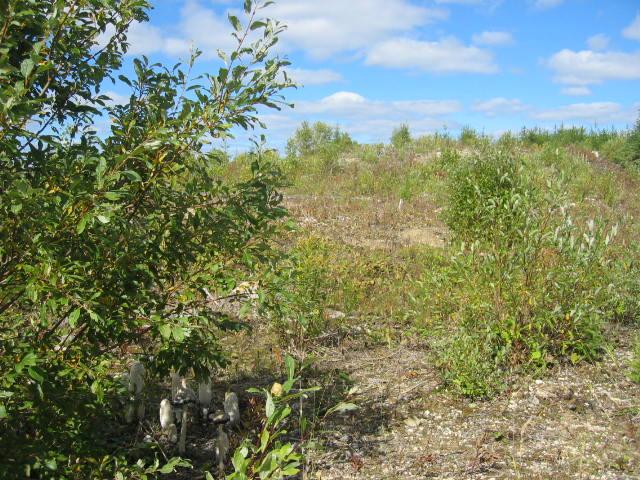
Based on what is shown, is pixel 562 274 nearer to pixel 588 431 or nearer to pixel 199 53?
pixel 588 431

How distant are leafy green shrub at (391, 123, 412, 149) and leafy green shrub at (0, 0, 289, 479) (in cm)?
1332

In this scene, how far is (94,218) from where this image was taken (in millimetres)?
2545

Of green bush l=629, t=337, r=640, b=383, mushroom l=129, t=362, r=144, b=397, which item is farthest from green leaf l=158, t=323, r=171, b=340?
green bush l=629, t=337, r=640, b=383

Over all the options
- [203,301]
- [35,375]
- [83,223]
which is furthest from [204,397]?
[83,223]

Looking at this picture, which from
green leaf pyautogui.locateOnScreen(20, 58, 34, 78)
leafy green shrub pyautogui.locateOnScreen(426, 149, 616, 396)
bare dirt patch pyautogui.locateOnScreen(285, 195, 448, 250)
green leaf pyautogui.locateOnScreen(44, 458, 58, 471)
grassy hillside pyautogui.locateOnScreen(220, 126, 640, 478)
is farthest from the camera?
bare dirt patch pyautogui.locateOnScreen(285, 195, 448, 250)

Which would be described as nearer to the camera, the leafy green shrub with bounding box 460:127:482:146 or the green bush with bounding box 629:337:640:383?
the green bush with bounding box 629:337:640:383

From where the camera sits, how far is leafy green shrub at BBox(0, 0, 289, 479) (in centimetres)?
247

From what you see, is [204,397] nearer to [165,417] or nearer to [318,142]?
A: [165,417]

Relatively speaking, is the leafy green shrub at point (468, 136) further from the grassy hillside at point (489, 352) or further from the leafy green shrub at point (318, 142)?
the grassy hillside at point (489, 352)

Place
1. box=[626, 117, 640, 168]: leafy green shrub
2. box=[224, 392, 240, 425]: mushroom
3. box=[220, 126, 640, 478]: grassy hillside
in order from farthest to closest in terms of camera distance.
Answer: box=[626, 117, 640, 168]: leafy green shrub
box=[224, 392, 240, 425]: mushroom
box=[220, 126, 640, 478]: grassy hillside

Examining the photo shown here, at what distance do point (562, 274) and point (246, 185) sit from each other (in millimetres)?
3142

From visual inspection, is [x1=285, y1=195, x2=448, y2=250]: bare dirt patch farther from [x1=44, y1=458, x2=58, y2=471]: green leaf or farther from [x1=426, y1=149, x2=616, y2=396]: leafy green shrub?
[x1=44, y1=458, x2=58, y2=471]: green leaf

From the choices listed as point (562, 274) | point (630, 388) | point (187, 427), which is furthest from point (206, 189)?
point (630, 388)

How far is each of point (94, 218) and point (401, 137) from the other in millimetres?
15027
